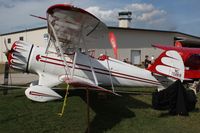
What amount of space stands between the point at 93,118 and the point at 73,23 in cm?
246

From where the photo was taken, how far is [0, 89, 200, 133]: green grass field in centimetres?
683

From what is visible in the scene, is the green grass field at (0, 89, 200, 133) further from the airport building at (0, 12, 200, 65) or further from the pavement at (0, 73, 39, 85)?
the airport building at (0, 12, 200, 65)

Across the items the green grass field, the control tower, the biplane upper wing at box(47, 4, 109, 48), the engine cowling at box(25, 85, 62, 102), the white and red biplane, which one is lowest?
the green grass field

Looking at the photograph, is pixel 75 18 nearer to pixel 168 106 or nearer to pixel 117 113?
pixel 117 113

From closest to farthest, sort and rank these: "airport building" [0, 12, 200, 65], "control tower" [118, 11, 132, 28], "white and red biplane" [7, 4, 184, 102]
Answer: "white and red biplane" [7, 4, 184, 102]
"airport building" [0, 12, 200, 65]
"control tower" [118, 11, 132, 28]

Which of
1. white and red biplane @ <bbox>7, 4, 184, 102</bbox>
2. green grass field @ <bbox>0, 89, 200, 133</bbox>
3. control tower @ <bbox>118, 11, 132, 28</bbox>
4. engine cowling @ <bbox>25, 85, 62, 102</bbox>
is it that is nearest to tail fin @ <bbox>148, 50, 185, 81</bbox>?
white and red biplane @ <bbox>7, 4, 184, 102</bbox>

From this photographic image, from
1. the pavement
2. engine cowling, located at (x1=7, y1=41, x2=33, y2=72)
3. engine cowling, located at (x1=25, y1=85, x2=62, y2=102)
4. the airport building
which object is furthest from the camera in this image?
the airport building

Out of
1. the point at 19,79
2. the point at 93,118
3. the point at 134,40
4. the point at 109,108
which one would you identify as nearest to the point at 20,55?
the point at 109,108

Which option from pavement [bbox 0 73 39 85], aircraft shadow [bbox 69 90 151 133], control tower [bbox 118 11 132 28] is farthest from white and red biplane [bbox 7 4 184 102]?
control tower [bbox 118 11 132 28]

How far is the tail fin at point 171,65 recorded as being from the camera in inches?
350

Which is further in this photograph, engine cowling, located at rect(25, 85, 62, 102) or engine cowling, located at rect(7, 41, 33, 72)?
engine cowling, located at rect(7, 41, 33, 72)

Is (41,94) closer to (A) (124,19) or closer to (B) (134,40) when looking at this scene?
(B) (134,40)

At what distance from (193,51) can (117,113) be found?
5222mm

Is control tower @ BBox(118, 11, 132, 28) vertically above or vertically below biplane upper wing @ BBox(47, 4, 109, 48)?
above
